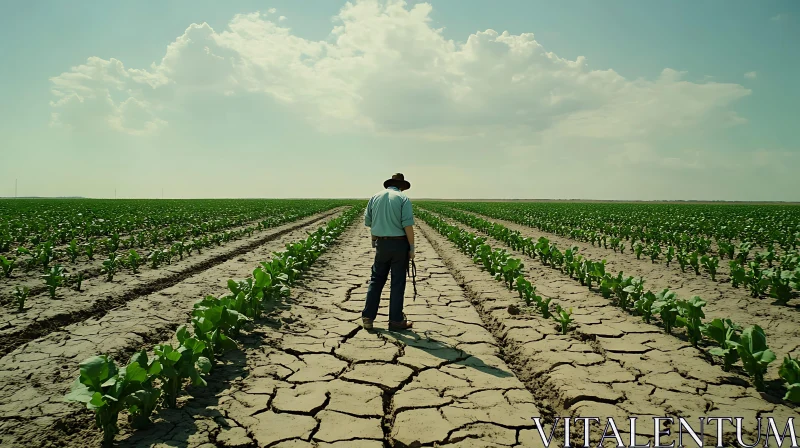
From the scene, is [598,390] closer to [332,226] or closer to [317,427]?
[317,427]

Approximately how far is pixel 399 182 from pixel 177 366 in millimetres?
3097

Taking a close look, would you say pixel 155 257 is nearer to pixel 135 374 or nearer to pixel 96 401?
pixel 135 374

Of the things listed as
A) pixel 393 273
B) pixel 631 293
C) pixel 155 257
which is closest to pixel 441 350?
pixel 393 273

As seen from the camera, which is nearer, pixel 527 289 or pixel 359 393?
pixel 359 393

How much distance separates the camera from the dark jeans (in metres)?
5.05

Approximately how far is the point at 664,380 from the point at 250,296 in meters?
4.44

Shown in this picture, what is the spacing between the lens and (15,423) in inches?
115

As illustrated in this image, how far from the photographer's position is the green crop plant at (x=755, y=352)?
10.9 feet

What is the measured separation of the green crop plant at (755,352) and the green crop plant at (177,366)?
418 cm

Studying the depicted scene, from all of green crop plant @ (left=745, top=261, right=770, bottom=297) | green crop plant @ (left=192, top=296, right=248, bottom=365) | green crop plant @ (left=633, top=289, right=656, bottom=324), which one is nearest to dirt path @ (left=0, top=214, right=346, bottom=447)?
green crop plant @ (left=192, top=296, right=248, bottom=365)

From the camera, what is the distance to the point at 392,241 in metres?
5.03

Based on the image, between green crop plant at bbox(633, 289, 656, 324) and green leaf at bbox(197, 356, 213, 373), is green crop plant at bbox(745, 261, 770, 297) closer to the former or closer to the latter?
green crop plant at bbox(633, 289, 656, 324)

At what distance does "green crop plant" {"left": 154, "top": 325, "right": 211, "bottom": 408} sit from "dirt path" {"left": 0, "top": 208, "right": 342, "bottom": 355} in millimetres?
2624

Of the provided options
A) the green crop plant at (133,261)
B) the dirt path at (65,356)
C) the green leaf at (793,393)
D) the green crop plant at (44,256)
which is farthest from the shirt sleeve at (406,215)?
the green crop plant at (44,256)
